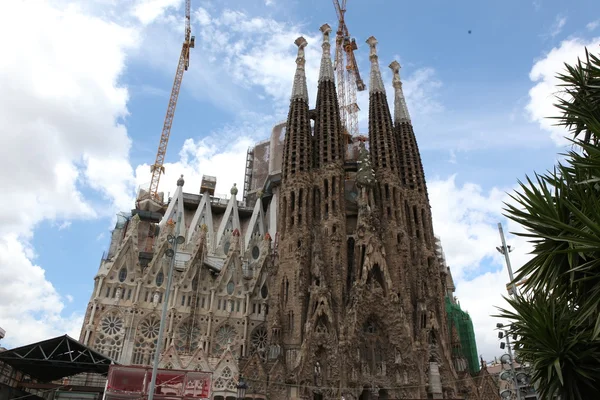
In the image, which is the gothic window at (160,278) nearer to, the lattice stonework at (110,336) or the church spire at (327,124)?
the lattice stonework at (110,336)

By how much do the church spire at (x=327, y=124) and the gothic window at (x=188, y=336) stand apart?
1706 centimetres

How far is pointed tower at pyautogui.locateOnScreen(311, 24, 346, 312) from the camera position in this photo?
34.0 m

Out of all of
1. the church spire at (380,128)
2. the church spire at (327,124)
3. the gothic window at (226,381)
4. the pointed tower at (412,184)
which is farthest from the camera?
the church spire at (380,128)

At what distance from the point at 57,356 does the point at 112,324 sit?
47.4ft

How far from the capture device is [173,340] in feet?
108

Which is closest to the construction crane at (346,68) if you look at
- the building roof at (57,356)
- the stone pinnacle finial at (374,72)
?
the stone pinnacle finial at (374,72)

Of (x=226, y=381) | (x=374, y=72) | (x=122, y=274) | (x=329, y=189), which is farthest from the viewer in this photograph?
(x=374, y=72)

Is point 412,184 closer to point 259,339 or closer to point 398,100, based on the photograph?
point 398,100

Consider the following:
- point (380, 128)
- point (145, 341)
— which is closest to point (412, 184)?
point (380, 128)

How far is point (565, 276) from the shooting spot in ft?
35.6

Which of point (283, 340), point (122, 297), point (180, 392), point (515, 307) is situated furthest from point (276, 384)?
point (515, 307)

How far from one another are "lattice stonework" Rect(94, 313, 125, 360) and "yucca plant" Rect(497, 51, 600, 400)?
3073cm

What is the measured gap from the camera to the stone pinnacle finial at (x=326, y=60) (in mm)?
45469

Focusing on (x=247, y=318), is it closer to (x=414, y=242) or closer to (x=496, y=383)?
(x=414, y=242)
